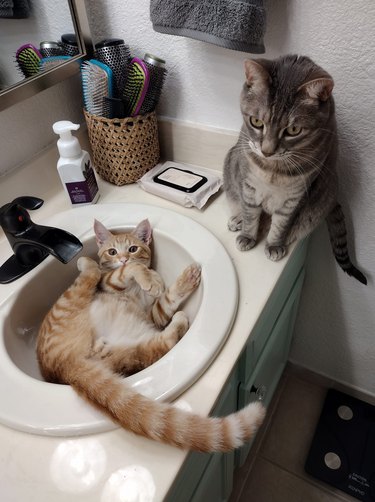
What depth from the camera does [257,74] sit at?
1.89ft

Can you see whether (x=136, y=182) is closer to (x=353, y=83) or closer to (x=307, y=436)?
(x=353, y=83)

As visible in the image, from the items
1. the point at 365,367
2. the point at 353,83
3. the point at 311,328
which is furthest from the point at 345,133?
the point at 365,367

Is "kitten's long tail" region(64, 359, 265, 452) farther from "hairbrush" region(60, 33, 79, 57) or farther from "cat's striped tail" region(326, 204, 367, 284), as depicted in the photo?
"hairbrush" region(60, 33, 79, 57)

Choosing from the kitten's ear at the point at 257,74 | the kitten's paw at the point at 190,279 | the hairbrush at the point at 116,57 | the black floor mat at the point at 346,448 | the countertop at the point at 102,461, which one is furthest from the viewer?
the black floor mat at the point at 346,448

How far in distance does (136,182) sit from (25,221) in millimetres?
316

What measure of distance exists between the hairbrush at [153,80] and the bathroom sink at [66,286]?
0.23 m

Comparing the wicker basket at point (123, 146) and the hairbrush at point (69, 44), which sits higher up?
the hairbrush at point (69, 44)

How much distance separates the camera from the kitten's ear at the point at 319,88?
20.4 inches

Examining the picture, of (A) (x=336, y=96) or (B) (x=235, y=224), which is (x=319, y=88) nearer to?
(A) (x=336, y=96)

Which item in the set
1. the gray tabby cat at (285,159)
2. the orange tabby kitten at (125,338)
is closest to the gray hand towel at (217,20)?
the gray tabby cat at (285,159)

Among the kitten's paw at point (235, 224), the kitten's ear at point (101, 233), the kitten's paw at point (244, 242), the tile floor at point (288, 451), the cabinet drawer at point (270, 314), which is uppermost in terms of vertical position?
the kitten's ear at point (101, 233)

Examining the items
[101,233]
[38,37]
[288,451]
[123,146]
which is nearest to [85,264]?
[101,233]

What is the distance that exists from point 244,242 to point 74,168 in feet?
1.30

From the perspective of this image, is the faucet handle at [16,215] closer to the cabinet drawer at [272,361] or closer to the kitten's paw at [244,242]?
the kitten's paw at [244,242]
